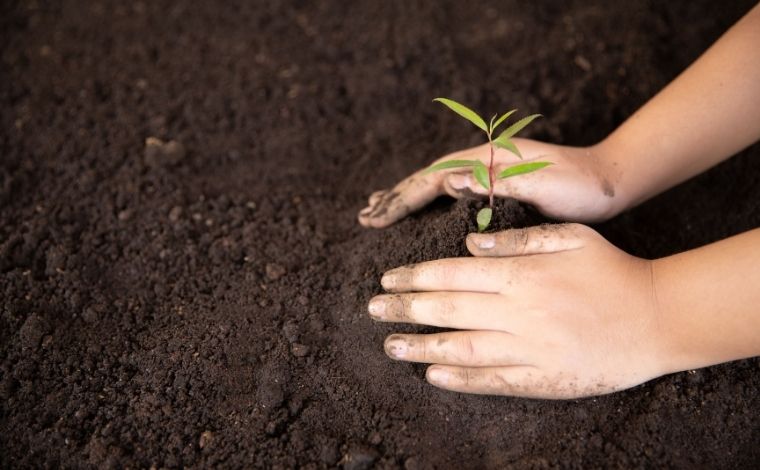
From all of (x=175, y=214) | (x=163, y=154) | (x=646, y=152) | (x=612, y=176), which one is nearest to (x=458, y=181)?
(x=612, y=176)

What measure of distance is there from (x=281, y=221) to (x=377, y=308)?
2.05 ft

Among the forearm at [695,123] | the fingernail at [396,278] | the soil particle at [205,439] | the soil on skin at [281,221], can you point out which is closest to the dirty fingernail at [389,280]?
the fingernail at [396,278]

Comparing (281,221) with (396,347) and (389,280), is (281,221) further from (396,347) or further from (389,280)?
(396,347)

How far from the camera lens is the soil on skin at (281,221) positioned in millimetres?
1570

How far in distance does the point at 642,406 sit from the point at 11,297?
1728mm

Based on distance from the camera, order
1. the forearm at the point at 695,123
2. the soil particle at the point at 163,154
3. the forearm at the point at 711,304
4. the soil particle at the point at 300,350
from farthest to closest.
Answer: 1. the soil particle at the point at 163,154
2. the forearm at the point at 695,123
3. the soil particle at the point at 300,350
4. the forearm at the point at 711,304

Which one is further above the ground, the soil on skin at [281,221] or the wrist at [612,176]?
the wrist at [612,176]

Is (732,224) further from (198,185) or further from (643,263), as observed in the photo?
(198,185)

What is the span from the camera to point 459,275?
59.7 inches

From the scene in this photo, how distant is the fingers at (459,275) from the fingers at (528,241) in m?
0.04

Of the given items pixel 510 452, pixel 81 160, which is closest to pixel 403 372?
pixel 510 452

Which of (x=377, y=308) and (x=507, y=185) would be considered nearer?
(x=377, y=308)

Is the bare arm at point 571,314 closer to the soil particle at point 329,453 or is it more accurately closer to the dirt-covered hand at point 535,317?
the dirt-covered hand at point 535,317

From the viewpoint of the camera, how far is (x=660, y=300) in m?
1.51
